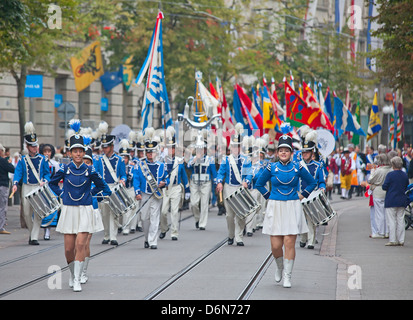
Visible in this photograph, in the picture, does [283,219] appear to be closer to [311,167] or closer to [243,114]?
[311,167]

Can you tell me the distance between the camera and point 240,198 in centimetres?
1716

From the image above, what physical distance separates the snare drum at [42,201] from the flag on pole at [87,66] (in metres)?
19.0

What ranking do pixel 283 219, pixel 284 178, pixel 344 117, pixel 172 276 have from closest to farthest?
pixel 283 219, pixel 284 178, pixel 172 276, pixel 344 117

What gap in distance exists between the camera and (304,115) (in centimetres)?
2852

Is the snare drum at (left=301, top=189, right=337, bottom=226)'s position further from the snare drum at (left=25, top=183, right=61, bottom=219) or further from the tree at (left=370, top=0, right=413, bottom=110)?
the snare drum at (left=25, top=183, right=61, bottom=219)

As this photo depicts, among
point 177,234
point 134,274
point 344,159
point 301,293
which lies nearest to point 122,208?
point 177,234

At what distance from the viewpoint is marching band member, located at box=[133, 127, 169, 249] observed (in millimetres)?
16406

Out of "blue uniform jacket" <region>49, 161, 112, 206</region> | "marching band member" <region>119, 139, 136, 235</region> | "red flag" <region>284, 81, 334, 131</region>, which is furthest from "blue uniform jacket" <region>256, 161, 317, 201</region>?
"red flag" <region>284, 81, 334, 131</region>

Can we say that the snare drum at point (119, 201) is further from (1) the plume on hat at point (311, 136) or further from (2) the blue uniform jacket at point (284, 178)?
(2) the blue uniform jacket at point (284, 178)

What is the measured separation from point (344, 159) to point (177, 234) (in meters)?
18.9

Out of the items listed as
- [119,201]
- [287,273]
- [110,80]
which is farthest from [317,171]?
[110,80]

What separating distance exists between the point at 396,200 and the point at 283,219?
20.4ft

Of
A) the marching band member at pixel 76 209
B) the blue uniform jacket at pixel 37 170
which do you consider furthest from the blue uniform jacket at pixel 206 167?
the marching band member at pixel 76 209
